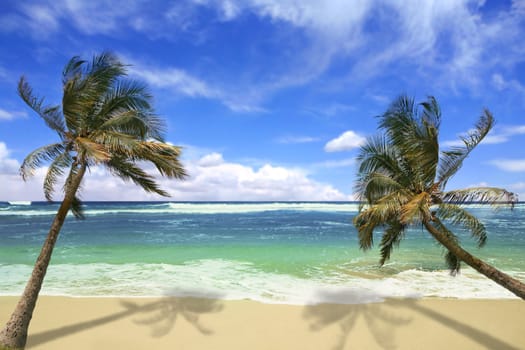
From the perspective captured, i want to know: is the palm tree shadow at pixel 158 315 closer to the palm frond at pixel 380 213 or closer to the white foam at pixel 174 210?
the palm frond at pixel 380 213

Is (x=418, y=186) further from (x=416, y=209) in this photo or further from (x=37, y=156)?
(x=37, y=156)

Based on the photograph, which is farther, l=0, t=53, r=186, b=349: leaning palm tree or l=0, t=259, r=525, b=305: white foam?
l=0, t=259, r=525, b=305: white foam

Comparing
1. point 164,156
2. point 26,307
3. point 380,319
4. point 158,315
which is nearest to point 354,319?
point 380,319

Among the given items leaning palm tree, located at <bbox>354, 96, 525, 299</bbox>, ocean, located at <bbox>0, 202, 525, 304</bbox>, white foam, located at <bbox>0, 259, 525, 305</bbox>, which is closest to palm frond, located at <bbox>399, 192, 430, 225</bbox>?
leaning palm tree, located at <bbox>354, 96, 525, 299</bbox>

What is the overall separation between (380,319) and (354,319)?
0.69 meters

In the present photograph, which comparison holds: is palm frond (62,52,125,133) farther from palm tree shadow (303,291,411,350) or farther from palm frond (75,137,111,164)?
palm tree shadow (303,291,411,350)

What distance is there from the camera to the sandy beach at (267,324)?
7266 millimetres

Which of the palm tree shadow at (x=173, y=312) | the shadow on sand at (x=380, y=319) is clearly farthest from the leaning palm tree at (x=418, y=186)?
the palm tree shadow at (x=173, y=312)

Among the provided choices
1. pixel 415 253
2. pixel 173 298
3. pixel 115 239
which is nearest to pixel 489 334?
pixel 173 298

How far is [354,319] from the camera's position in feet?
28.2

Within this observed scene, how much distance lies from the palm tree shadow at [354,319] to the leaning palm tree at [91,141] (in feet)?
16.6

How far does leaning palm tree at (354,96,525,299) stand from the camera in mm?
6730

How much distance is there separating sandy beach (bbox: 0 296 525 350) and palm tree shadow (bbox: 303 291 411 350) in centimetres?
2

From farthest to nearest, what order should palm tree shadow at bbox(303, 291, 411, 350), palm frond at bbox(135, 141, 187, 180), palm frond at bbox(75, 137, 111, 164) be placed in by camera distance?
palm tree shadow at bbox(303, 291, 411, 350), palm frond at bbox(135, 141, 187, 180), palm frond at bbox(75, 137, 111, 164)
